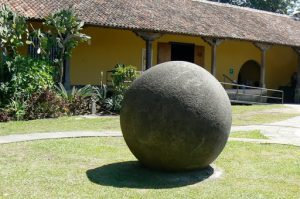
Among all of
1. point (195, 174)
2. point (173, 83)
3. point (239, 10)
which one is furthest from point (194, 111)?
point (239, 10)

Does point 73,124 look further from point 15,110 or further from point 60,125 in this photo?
point 15,110

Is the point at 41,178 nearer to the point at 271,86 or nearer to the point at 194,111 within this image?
the point at 194,111

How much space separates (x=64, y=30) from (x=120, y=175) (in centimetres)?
1013

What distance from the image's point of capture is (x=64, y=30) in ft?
54.1

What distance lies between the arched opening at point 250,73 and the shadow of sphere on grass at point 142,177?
22915mm

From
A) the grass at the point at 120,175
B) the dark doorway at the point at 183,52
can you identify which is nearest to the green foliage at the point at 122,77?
the dark doorway at the point at 183,52

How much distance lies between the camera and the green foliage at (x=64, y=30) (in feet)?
54.0

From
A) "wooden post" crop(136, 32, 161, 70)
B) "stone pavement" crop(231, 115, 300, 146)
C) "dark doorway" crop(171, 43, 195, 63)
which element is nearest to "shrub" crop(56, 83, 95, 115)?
"wooden post" crop(136, 32, 161, 70)

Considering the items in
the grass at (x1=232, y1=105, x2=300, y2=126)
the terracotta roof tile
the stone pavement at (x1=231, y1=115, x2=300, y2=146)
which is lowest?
the grass at (x1=232, y1=105, x2=300, y2=126)

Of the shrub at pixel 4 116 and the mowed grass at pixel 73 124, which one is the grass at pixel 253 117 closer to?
the mowed grass at pixel 73 124

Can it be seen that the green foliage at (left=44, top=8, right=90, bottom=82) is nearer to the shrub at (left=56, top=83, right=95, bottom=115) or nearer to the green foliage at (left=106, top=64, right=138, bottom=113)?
the shrub at (left=56, top=83, right=95, bottom=115)

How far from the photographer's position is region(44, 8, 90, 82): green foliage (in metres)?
16.5

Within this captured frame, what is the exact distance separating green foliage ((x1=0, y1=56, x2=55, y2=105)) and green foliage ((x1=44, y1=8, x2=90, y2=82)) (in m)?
1.21

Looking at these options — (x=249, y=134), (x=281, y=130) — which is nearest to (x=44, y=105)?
(x=249, y=134)
